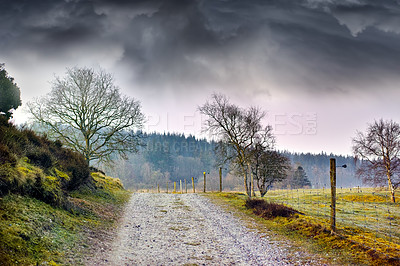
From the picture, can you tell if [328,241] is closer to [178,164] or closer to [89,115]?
[89,115]

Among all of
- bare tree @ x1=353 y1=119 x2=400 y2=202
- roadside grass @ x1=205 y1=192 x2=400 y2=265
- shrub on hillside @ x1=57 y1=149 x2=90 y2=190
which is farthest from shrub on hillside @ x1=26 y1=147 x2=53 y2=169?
bare tree @ x1=353 y1=119 x2=400 y2=202

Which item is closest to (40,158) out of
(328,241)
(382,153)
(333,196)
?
(328,241)

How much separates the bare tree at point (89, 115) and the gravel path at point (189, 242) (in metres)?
13.3

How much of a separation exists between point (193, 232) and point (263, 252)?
3.81 m

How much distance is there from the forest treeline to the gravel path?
67.9 metres

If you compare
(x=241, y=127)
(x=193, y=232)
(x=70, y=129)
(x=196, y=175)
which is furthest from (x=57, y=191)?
(x=196, y=175)

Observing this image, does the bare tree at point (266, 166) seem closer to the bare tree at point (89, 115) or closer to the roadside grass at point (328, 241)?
the bare tree at point (89, 115)

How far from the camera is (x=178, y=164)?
135 m

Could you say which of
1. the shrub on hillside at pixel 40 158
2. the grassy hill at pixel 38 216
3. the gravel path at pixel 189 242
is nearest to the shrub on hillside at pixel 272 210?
the gravel path at pixel 189 242

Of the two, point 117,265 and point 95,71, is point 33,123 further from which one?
point 117,265

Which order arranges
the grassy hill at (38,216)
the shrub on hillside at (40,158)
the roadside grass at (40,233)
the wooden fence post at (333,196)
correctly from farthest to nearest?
the shrub on hillside at (40,158), the wooden fence post at (333,196), the grassy hill at (38,216), the roadside grass at (40,233)

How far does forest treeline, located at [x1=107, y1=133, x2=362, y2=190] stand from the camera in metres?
108

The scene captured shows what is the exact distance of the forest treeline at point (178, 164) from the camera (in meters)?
108

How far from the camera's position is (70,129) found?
25.8 meters
